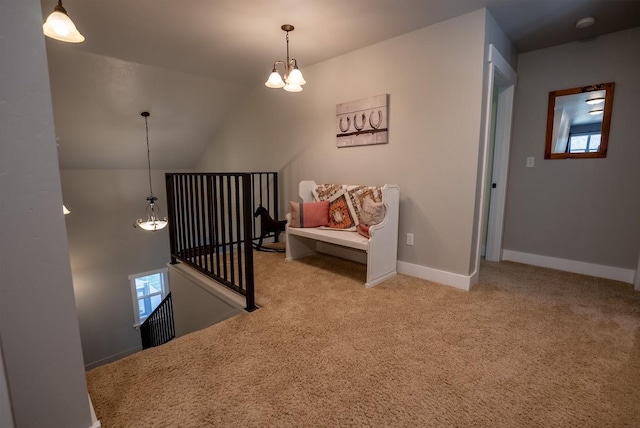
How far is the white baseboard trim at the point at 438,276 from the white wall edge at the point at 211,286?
1.54 m

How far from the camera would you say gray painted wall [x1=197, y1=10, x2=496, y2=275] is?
234 cm

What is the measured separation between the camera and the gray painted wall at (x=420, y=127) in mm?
2340

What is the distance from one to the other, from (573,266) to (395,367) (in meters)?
2.53

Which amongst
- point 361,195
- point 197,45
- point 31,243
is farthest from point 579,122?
point 31,243

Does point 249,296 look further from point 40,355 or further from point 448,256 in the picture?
point 448,256

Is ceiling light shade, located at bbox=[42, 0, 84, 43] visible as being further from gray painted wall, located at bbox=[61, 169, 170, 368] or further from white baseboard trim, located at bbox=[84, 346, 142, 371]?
white baseboard trim, located at bbox=[84, 346, 142, 371]

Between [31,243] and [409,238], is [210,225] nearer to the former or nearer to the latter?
[31,243]

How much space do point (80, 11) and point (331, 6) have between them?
201 cm

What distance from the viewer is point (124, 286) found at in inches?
236

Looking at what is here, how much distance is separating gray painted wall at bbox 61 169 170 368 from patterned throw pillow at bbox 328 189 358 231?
12.6ft

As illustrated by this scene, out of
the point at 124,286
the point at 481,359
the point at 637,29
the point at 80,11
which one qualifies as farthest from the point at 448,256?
the point at 124,286

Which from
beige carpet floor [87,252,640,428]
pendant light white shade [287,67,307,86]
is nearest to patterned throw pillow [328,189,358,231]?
beige carpet floor [87,252,640,428]

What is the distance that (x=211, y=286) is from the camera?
2473 mm

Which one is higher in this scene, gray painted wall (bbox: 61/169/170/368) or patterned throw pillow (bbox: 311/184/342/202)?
patterned throw pillow (bbox: 311/184/342/202)
